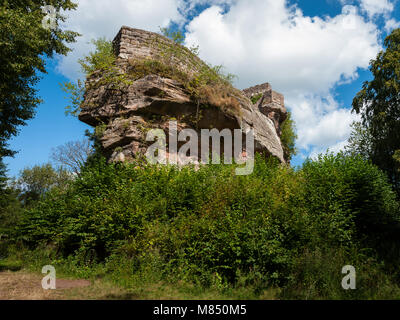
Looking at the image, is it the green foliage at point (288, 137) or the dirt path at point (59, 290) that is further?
the green foliage at point (288, 137)

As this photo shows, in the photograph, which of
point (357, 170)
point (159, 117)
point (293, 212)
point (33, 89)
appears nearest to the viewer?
point (293, 212)

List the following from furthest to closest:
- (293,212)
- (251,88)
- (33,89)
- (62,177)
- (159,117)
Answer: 1. (62,177)
2. (251,88)
3. (159,117)
4. (33,89)
5. (293,212)

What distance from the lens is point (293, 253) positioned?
5.16 m

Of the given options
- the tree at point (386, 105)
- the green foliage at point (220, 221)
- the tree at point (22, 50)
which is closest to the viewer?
the green foliage at point (220, 221)

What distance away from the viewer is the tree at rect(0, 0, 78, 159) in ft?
22.9

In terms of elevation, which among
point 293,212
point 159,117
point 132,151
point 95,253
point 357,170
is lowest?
point 95,253

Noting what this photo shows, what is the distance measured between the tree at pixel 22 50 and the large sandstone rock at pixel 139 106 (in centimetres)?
206

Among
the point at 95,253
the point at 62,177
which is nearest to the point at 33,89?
the point at 95,253

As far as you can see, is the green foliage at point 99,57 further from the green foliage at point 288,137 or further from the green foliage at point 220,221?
the green foliage at point 288,137

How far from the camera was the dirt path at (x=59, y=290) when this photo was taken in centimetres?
436

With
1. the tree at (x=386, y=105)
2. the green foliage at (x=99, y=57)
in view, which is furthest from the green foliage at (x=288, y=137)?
the green foliage at (x=99, y=57)

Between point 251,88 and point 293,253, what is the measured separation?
1683 cm

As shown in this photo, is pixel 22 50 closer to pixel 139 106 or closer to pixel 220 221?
pixel 139 106

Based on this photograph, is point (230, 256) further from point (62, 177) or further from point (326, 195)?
point (62, 177)
